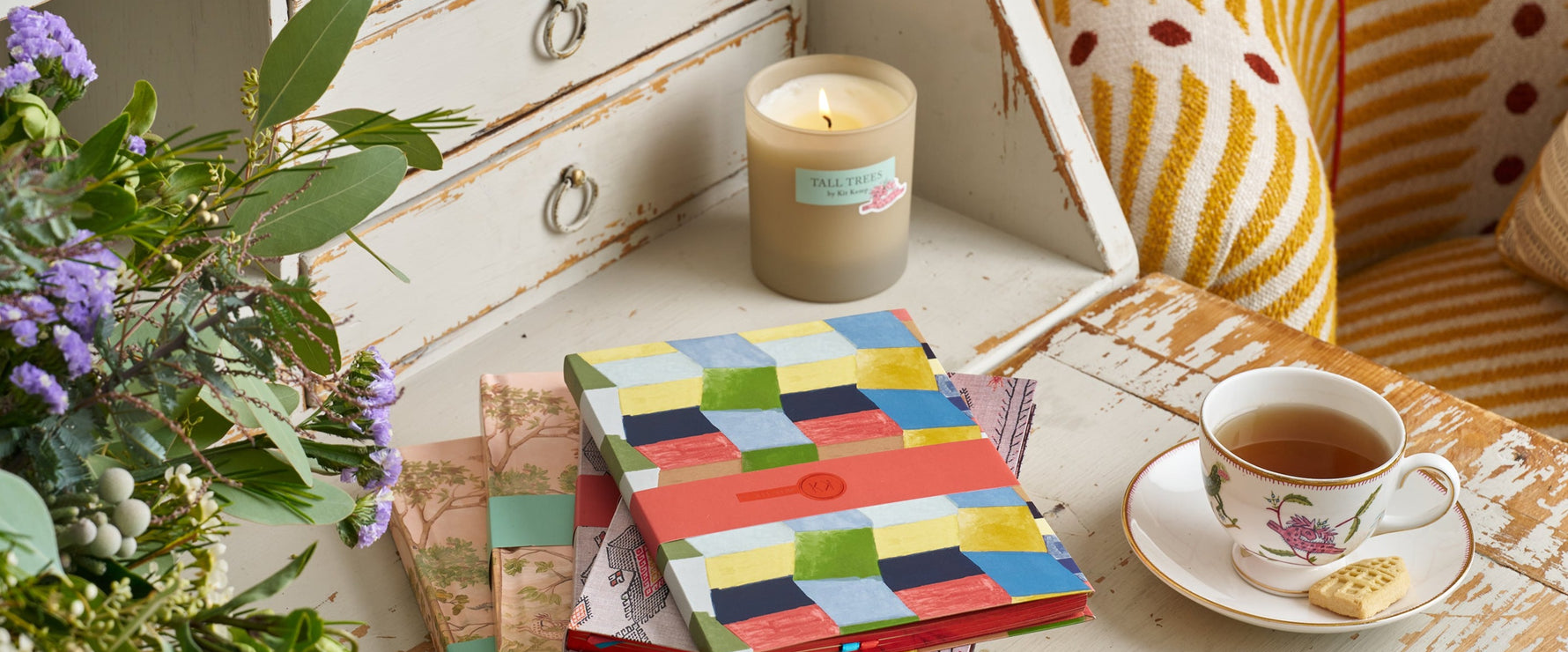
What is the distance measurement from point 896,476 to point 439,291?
327mm

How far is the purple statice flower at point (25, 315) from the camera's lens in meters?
0.30

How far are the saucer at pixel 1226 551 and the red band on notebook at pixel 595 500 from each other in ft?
0.82

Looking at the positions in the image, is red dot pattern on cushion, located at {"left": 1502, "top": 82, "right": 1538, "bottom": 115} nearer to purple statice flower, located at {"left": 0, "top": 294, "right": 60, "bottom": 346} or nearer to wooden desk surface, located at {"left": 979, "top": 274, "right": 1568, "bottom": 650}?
wooden desk surface, located at {"left": 979, "top": 274, "right": 1568, "bottom": 650}

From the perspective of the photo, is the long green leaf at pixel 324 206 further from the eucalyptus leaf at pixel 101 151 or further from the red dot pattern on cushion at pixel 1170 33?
the red dot pattern on cushion at pixel 1170 33

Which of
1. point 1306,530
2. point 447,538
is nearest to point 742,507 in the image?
point 447,538

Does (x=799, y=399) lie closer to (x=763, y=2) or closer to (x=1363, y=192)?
(x=763, y=2)

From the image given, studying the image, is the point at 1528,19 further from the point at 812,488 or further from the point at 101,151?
the point at 101,151

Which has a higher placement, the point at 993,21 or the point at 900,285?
the point at 993,21

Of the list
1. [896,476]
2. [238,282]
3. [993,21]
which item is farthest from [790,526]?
[993,21]

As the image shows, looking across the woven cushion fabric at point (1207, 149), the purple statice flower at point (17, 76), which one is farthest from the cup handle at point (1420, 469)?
the purple statice flower at point (17, 76)

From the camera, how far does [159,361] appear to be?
13.4 inches

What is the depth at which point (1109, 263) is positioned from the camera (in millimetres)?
808

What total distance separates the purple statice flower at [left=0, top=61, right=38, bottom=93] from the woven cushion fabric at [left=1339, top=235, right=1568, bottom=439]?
106cm

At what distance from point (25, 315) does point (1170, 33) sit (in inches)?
31.5
